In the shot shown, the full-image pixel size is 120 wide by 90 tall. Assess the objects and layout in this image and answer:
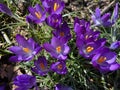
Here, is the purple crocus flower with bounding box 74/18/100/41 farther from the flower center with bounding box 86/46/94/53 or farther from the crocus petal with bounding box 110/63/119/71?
the crocus petal with bounding box 110/63/119/71

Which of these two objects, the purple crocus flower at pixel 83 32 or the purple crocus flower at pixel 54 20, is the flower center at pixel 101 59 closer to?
the purple crocus flower at pixel 83 32

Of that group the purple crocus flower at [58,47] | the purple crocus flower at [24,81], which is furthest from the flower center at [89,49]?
the purple crocus flower at [24,81]

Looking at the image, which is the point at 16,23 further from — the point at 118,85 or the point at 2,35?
the point at 118,85

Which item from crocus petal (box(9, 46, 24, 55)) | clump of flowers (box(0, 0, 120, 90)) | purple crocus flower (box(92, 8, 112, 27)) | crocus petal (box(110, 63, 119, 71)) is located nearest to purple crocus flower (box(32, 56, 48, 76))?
clump of flowers (box(0, 0, 120, 90))

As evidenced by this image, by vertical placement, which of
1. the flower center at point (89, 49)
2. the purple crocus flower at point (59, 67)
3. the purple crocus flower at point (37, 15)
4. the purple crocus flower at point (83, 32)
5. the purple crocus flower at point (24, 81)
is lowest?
the purple crocus flower at point (24, 81)

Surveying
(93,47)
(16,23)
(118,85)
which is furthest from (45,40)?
(118,85)
